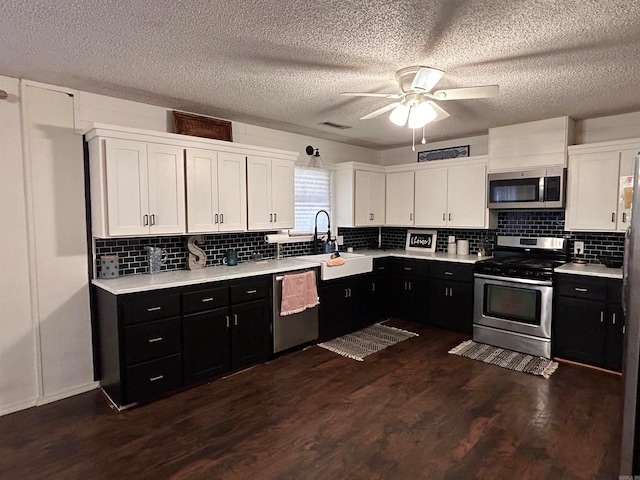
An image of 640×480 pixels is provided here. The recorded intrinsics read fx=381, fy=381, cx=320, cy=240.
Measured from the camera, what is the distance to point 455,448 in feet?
7.78

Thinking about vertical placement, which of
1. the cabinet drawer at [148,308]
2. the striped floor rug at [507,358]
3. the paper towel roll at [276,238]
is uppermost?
the paper towel roll at [276,238]

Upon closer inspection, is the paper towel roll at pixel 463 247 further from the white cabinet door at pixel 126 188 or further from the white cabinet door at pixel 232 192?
the white cabinet door at pixel 126 188

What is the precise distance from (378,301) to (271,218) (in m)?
1.87

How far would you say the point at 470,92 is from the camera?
2.46m

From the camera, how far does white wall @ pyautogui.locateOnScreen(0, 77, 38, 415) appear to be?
2777 millimetres

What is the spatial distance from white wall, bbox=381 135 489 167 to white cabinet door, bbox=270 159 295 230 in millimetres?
2205

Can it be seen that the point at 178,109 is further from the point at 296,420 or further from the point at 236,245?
the point at 296,420

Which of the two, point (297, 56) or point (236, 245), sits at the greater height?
point (297, 56)

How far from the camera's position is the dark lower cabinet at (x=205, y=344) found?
10.2 feet

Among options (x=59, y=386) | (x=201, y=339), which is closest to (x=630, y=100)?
(x=201, y=339)

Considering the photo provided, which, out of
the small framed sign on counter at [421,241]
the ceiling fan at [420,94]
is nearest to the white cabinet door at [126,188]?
the ceiling fan at [420,94]

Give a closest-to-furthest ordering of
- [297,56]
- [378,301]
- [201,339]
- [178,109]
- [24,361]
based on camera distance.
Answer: [297,56]
[24,361]
[201,339]
[178,109]
[378,301]

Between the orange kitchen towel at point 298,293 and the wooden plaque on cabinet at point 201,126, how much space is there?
62.3 inches

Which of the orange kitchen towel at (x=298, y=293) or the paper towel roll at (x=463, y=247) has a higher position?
the paper towel roll at (x=463, y=247)
